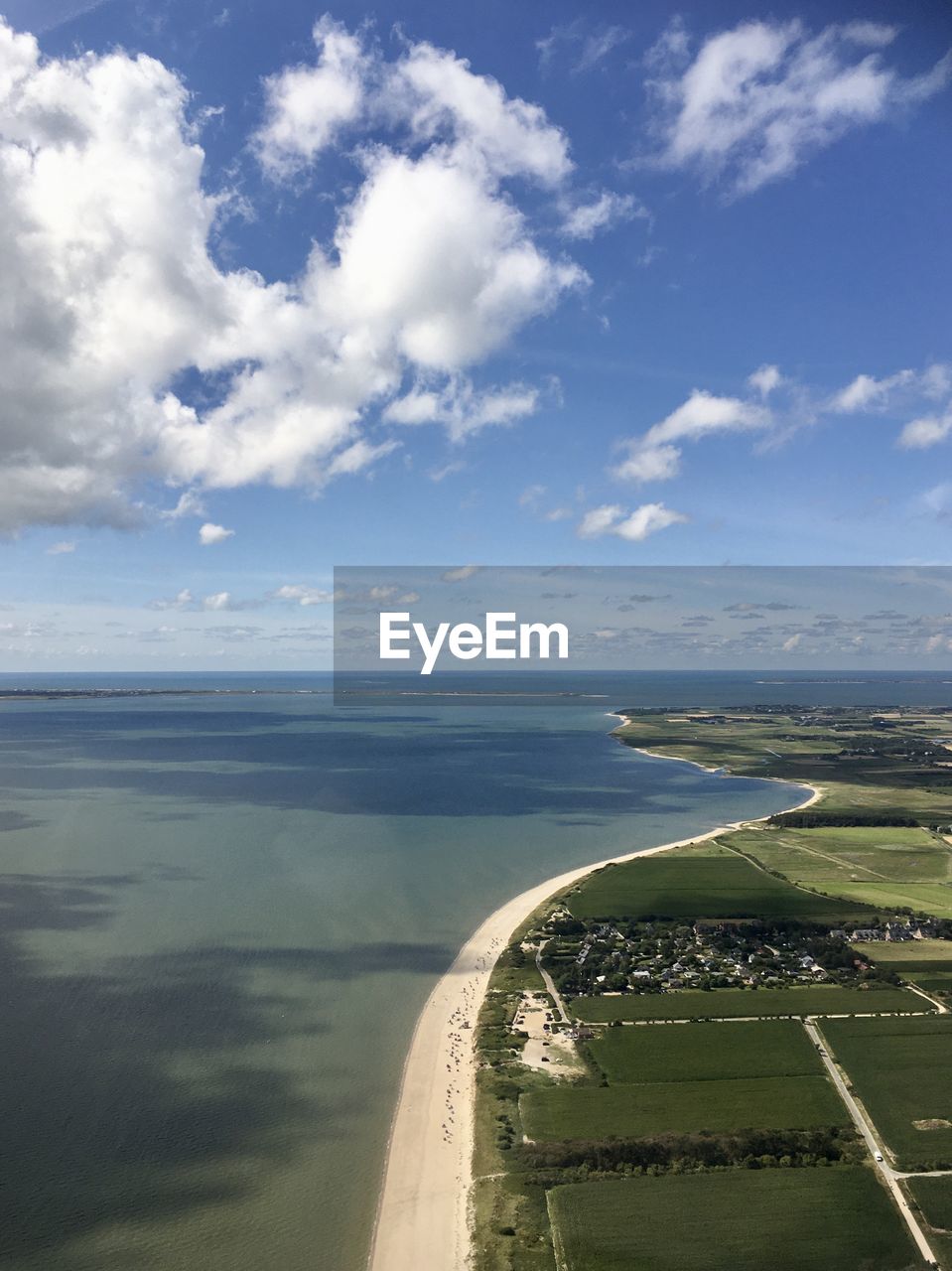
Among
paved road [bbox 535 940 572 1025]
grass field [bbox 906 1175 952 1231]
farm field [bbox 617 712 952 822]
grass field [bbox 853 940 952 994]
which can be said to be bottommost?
grass field [bbox 906 1175 952 1231]

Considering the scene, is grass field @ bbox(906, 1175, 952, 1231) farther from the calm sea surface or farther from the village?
the calm sea surface

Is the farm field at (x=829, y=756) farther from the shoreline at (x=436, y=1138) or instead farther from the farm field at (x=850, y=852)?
the shoreline at (x=436, y=1138)

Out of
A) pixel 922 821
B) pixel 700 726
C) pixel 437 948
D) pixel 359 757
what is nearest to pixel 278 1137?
pixel 437 948

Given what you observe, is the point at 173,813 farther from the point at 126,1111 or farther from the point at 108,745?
the point at 108,745

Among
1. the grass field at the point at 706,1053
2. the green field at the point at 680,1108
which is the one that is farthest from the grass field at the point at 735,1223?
the grass field at the point at 706,1053

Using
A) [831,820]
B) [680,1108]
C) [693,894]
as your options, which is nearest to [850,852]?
[831,820]

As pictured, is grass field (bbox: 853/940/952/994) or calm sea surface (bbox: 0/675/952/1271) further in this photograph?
grass field (bbox: 853/940/952/994)

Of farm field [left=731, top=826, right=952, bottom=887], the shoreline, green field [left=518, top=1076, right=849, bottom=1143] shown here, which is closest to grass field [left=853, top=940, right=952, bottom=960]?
farm field [left=731, top=826, right=952, bottom=887]
